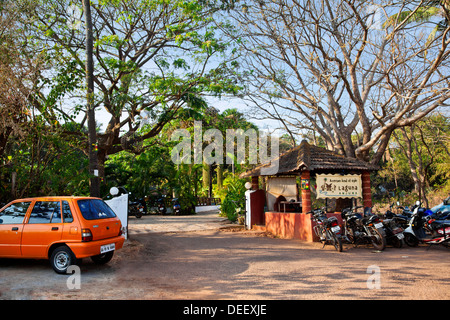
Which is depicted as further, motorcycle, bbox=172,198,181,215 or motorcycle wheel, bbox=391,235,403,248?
motorcycle, bbox=172,198,181,215

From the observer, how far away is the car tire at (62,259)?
6785mm

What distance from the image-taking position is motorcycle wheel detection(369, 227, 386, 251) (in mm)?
9633

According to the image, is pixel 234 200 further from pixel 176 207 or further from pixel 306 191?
pixel 306 191

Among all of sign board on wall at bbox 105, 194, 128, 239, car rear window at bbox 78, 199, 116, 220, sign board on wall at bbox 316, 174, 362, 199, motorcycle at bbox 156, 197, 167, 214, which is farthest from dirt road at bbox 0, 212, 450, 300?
motorcycle at bbox 156, 197, 167, 214

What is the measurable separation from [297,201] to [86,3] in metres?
10.9

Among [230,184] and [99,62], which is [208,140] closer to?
[230,184]

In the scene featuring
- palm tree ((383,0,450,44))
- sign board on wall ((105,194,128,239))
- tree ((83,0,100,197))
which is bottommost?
sign board on wall ((105,194,128,239))

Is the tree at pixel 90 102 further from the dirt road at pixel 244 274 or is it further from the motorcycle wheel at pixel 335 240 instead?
the motorcycle wheel at pixel 335 240

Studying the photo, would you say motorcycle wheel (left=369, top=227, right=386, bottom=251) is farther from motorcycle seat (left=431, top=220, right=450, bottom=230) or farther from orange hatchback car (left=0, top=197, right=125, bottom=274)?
orange hatchback car (left=0, top=197, right=125, bottom=274)

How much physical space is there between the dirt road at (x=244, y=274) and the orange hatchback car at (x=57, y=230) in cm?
40

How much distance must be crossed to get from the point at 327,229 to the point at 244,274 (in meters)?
4.01

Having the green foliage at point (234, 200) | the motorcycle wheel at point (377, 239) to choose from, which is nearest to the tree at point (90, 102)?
the motorcycle wheel at point (377, 239)

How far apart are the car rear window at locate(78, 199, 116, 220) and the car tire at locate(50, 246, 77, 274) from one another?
2.38ft

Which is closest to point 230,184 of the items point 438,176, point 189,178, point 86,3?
point 189,178
